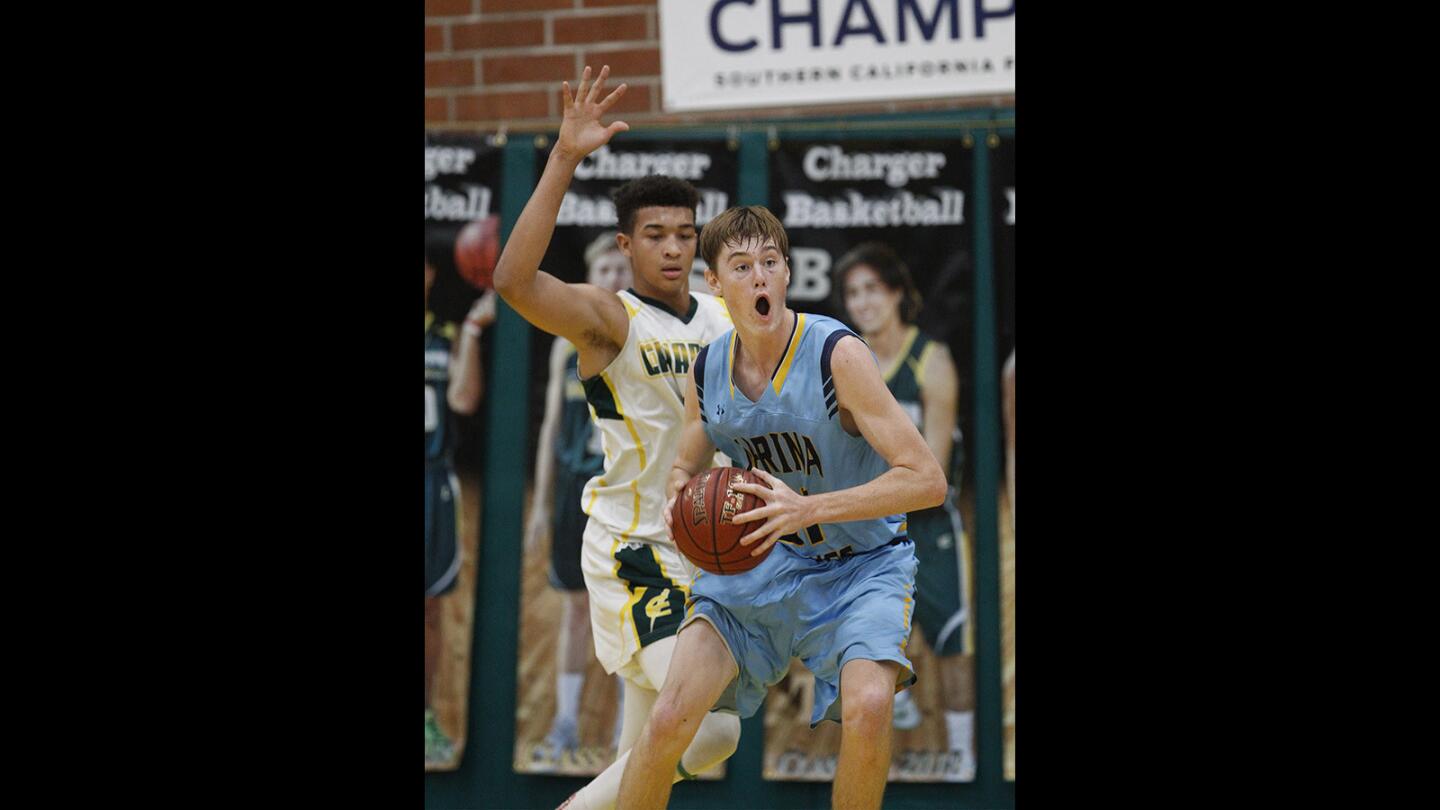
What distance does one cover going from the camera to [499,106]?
793 cm

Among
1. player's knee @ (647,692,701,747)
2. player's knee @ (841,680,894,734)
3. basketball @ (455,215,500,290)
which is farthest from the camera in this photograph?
basketball @ (455,215,500,290)

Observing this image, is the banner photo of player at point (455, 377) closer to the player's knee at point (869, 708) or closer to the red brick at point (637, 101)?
the red brick at point (637, 101)

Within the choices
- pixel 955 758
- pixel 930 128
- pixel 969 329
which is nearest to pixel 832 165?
pixel 930 128

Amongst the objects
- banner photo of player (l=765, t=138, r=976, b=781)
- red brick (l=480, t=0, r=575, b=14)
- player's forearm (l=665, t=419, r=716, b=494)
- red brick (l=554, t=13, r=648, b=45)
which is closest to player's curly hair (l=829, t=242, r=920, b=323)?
banner photo of player (l=765, t=138, r=976, b=781)

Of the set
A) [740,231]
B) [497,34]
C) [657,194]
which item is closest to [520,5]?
[497,34]

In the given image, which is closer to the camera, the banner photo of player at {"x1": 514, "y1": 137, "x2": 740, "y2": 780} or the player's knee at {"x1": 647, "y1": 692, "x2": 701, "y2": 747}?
the player's knee at {"x1": 647, "y1": 692, "x2": 701, "y2": 747}

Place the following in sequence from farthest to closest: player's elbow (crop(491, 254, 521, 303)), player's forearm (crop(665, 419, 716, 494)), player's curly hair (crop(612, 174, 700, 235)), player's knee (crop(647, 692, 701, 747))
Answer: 1. player's curly hair (crop(612, 174, 700, 235))
2. player's elbow (crop(491, 254, 521, 303))
3. player's forearm (crop(665, 419, 716, 494))
4. player's knee (crop(647, 692, 701, 747))

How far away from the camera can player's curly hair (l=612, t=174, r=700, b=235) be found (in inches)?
209

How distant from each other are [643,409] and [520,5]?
3.48m

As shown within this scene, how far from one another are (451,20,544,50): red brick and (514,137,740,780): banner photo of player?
106 centimetres

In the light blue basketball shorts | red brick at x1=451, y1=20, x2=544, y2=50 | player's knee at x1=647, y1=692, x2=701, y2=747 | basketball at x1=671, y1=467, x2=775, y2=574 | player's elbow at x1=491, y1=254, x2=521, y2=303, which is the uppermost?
red brick at x1=451, y1=20, x2=544, y2=50

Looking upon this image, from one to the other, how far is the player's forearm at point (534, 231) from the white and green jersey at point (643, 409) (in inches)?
21.1

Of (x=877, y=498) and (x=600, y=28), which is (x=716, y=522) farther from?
(x=600, y=28)

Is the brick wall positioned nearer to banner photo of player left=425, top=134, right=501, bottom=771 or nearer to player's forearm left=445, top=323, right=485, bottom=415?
banner photo of player left=425, top=134, right=501, bottom=771
